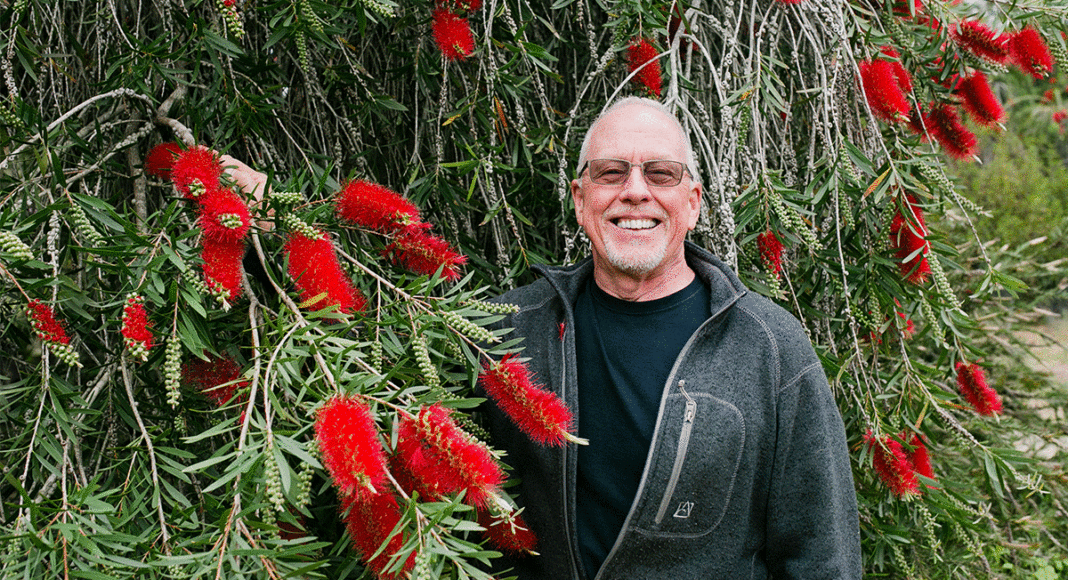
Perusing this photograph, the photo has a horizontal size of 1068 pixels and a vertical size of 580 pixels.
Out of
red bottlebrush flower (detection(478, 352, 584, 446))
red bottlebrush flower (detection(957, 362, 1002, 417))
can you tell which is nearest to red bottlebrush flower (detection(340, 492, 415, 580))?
red bottlebrush flower (detection(478, 352, 584, 446))

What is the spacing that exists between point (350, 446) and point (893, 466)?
1312 mm

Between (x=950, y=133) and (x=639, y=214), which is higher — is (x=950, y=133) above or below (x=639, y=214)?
above

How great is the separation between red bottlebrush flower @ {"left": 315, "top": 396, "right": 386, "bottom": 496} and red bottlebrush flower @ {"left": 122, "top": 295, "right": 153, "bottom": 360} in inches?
11.1

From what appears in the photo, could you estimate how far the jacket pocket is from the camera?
1395 millimetres

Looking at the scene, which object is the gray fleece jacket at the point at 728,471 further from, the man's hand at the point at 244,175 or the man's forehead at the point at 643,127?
the man's hand at the point at 244,175

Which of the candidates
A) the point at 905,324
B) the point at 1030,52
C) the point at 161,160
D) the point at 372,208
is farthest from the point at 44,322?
the point at 1030,52

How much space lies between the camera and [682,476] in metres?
1.40

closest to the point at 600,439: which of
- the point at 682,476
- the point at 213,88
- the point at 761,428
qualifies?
the point at 682,476

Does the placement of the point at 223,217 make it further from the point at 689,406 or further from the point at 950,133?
the point at 950,133

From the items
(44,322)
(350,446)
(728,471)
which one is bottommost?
(728,471)

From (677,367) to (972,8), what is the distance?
1.30m

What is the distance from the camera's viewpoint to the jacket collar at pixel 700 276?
59.1 inches

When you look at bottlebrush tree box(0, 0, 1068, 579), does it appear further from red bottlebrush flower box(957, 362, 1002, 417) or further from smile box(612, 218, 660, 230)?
smile box(612, 218, 660, 230)

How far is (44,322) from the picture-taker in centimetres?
116
